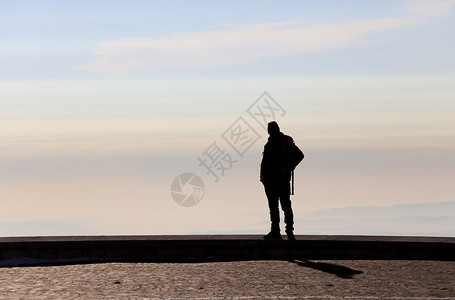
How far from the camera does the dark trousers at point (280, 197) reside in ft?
51.1

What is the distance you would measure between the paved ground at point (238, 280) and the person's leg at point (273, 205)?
1.58 m

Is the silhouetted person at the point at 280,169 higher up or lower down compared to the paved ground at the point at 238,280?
higher up

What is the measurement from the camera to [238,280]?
1234 cm

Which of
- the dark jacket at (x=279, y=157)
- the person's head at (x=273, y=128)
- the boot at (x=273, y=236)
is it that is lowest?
the boot at (x=273, y=236)

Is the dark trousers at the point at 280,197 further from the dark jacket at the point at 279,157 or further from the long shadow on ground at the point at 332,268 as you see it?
the long shadow on ground at the point at 332,268

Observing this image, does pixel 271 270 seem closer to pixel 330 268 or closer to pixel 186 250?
pixel 330 268

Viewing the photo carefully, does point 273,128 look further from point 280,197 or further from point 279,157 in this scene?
point 280,197

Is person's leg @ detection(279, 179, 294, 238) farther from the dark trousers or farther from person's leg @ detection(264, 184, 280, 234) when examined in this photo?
person's leg @ detection(264, 184, 280, 234)

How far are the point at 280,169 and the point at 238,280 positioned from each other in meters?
3.56

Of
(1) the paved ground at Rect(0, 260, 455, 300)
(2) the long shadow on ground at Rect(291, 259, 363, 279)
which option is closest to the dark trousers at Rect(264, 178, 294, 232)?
(2) the long shadow on ground at Rect(291, 259, 363, 279)

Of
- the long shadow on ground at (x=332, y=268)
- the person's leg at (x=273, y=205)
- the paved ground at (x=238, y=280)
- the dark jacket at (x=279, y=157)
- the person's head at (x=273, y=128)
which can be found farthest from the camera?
the person's leg at (x=273, y=205)

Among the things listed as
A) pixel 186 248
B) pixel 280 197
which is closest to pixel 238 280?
pixel 186 248

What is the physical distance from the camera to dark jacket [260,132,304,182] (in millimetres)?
15484

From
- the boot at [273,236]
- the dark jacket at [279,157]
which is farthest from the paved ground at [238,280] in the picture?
the dark jacket at [279,157]
